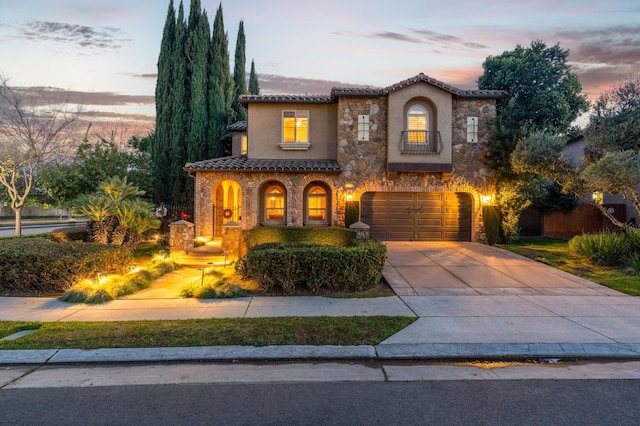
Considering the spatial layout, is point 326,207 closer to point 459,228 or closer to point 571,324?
point 459,228

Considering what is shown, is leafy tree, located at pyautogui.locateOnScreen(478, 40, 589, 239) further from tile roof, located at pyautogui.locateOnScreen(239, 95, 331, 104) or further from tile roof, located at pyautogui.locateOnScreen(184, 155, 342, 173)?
tile roof, located at pyautogui.locateOnScreen(239, 95, 331, 104)

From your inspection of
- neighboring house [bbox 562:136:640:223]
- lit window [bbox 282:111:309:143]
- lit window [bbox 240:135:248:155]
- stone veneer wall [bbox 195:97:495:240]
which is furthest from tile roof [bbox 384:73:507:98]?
lit window [bbox 240:135:248:155]

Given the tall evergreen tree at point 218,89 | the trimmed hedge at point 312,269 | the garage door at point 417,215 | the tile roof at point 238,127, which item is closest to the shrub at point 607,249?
the garage door at point 417,215

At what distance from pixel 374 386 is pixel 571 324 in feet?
14.0

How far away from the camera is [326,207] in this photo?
57.2ft

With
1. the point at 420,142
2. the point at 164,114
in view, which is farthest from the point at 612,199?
the point at 164,114

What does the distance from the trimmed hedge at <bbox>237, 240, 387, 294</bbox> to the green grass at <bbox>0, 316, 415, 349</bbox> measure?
A: 2.01 meters

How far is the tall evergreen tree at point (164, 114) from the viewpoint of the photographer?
20938 mm

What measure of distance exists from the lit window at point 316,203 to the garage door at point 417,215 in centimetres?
183

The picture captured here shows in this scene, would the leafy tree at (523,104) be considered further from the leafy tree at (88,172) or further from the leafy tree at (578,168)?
the leafy tree at (88,172)

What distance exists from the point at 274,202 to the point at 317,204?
2.04m

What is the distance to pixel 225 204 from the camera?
18766mm

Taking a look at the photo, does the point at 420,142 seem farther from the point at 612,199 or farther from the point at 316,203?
the point at 612,199

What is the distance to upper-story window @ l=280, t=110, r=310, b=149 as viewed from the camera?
686 inches
